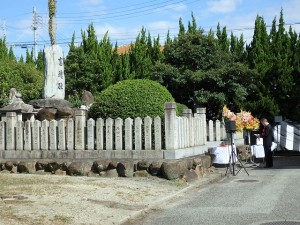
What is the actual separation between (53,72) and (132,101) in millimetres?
6028

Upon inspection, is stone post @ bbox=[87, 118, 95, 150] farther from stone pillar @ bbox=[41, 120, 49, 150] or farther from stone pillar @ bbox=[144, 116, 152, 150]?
stone pillar @ bbox=[144, 116, 152, 150]

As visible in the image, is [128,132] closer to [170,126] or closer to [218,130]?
[170,126]

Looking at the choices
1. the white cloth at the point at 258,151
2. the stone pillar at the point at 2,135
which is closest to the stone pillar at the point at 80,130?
the stone pillar at the point at 2,135

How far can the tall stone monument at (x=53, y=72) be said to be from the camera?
17844 millimetres

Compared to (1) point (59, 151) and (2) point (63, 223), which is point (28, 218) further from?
(1) point (59, 151)

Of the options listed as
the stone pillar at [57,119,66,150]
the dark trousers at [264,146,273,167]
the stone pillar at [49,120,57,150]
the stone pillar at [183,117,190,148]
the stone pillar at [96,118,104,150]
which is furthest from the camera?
the dark trousers at [264,146,273,167]

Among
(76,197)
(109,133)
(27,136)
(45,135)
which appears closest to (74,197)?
(76,197)

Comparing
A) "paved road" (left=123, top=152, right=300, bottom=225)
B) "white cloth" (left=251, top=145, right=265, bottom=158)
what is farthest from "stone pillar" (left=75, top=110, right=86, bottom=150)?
"white cloth" (left=251, top=145, right=265, bottom=158)

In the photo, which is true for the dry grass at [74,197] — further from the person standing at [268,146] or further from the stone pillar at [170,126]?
the person standing at [268,146]

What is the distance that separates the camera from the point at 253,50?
2694 cm

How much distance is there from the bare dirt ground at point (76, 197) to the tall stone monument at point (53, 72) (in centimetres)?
588

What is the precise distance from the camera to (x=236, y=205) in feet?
30.4

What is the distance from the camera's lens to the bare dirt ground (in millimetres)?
7508

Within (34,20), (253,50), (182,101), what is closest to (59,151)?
(182,101)
